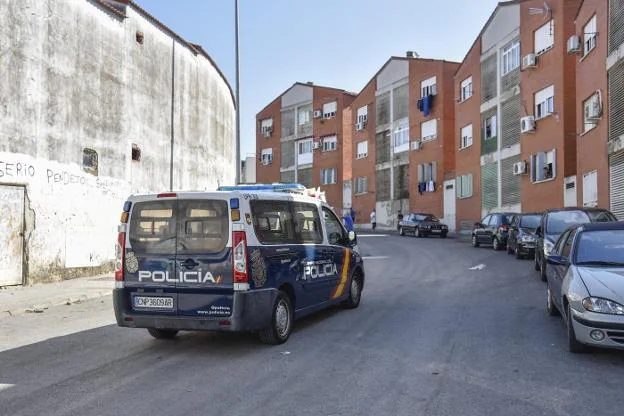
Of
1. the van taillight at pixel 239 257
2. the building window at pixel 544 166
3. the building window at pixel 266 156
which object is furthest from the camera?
the building window at pixel 266 156

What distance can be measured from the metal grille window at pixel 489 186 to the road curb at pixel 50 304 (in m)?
25.8

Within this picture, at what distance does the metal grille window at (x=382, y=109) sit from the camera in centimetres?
4897

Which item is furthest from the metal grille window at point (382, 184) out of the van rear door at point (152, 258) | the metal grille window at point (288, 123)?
the van rear door at point (152, 258)

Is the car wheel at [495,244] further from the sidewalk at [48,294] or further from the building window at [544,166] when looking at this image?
the sidewalk at [48,294]

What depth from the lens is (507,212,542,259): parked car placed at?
18.2 m

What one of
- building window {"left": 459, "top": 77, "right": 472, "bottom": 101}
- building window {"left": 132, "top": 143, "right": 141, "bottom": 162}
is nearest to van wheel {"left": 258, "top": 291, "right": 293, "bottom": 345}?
building window {"left": 132, "top": 143, "right": 141, "bottom": 162}

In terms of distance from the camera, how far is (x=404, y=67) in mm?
46594

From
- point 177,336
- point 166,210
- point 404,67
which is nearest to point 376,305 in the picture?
point 177,336

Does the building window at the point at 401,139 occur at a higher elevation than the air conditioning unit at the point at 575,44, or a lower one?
lower

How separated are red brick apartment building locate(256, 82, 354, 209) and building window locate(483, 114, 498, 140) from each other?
72.8 ft

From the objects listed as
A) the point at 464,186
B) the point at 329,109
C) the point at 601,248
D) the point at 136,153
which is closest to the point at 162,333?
the point at 601,248

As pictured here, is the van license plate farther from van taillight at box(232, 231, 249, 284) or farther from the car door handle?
van taillight at box(232, 231, 249, 284)

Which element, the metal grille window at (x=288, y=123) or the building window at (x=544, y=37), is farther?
the metal grille window at (x=288, y=123)

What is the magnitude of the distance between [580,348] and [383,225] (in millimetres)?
43281
